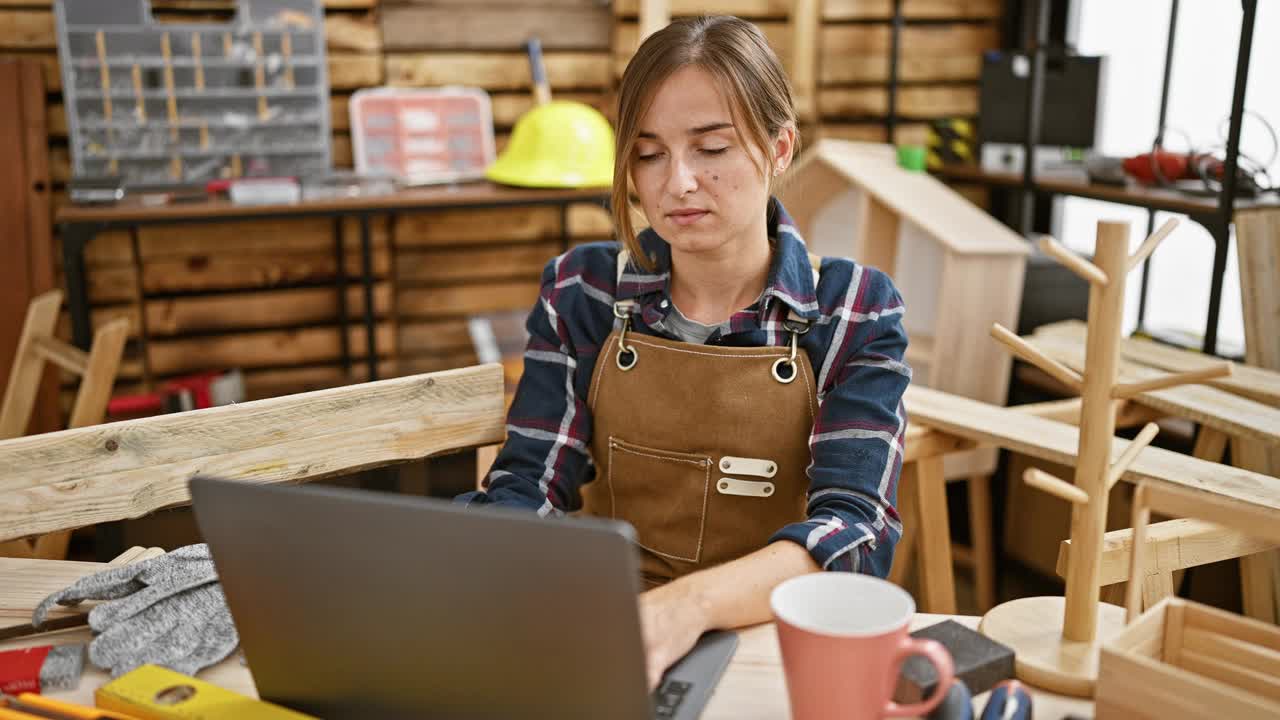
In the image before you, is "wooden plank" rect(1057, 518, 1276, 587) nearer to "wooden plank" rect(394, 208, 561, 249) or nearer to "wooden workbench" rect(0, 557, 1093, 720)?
"wooden workbench" rect(0, 557, 1093, 720)

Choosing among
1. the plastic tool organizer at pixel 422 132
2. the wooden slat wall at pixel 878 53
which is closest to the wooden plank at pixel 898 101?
the wooden slat wall at pixel 878 53

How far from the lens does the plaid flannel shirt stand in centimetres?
131

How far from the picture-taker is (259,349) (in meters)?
4.05

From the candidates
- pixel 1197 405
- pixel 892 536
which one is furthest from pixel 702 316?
pixel 1197 405

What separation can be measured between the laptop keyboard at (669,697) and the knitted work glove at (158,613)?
1.34ft

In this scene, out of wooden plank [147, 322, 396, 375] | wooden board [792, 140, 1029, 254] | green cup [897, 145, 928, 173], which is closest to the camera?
wooden board [792, 140, 1029, 254]

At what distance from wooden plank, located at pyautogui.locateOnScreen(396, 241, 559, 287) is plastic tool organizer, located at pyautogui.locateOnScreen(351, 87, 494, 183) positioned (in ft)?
1.24

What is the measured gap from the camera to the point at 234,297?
397cm

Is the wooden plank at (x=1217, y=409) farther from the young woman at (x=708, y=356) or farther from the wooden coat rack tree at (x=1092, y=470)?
the wooden coat rack tree at (x=1092, y=470)

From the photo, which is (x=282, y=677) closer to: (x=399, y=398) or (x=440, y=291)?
(x=399, y=398)

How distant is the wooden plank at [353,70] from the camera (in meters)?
3.91

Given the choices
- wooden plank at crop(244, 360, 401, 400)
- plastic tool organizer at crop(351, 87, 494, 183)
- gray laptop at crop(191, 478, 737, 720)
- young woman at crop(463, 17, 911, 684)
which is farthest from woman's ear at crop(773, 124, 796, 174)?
wooden plank at crop(244, 360, 401, 400)

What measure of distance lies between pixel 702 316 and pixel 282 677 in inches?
32.4

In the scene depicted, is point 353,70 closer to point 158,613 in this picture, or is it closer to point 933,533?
point 933,533
